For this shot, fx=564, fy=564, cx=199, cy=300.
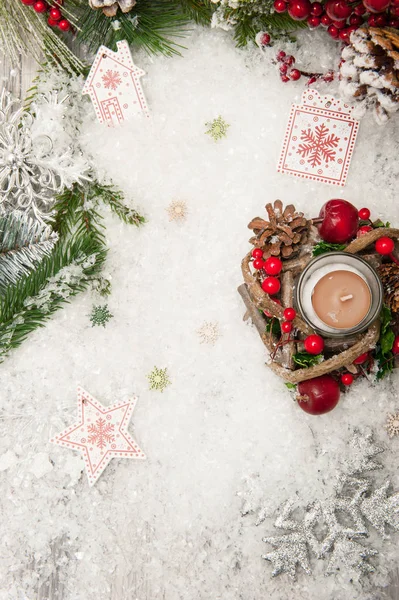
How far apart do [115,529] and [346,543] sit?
53 centimetres

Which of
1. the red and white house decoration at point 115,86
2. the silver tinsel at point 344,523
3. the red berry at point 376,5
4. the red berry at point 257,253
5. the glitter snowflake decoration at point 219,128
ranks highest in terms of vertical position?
the red berry at point 376,5

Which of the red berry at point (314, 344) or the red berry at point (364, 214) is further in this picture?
the red berry at point (364, 214)

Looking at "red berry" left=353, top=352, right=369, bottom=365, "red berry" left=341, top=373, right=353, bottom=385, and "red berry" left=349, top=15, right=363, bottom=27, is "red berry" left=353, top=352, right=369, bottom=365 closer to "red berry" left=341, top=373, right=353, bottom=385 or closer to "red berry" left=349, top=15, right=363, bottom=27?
"red berry" left=341, top=373, right=353, bottom=385

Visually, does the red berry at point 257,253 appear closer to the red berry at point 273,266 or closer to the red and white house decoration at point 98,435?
the red berry at point 273,266

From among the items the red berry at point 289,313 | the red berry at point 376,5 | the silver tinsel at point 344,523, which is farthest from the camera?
the silver tinsel at point 344,523

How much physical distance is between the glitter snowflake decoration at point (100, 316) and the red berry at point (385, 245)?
64 cm

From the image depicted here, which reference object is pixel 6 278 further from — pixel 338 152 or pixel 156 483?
pixel 338 152

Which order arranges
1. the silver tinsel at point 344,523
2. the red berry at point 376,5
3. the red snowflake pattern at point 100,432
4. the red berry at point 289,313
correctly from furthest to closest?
the red snowflake pattern at point 100,432, the silver tinsel at point 344,523, the red berry at point 289,313, the red berry at point 376,5

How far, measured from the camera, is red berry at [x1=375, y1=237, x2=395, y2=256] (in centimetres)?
113

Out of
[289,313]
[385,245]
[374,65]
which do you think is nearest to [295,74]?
[374,65]

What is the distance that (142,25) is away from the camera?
1.31 meters

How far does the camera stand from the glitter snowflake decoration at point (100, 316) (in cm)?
136

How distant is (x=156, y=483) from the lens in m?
1.34

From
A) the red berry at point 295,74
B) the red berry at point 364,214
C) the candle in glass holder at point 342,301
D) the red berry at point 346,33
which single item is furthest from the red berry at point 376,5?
the candle in glass holder at point 342,301
